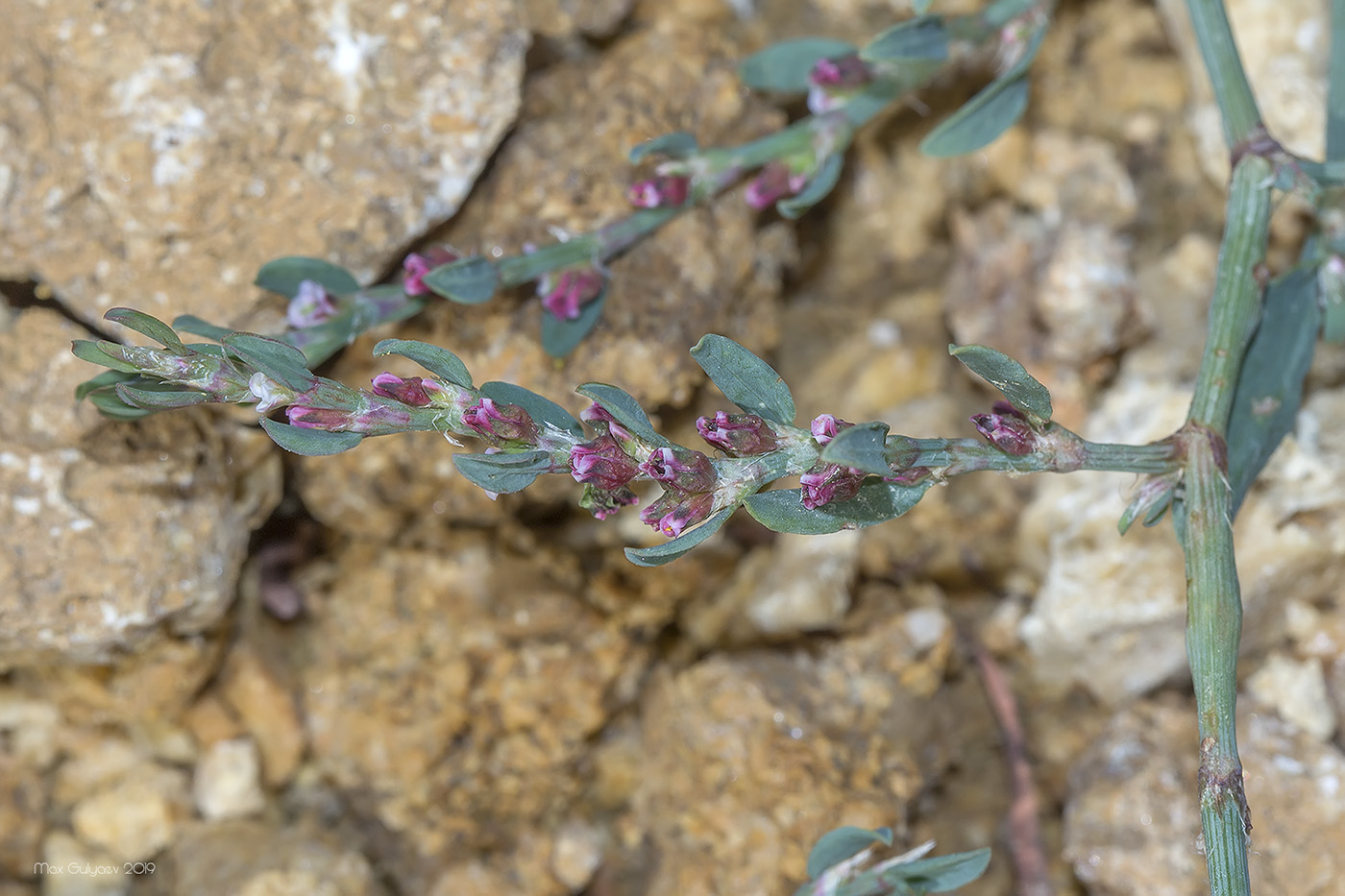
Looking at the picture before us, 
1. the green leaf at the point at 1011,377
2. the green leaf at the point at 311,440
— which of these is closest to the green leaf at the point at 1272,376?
the green leaf at the point at 1011,377

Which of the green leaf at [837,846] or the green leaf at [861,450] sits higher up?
the green leaf at [861,450]

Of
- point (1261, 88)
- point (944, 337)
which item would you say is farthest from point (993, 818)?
point (1261, 88)

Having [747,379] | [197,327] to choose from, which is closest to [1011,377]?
[747,379]

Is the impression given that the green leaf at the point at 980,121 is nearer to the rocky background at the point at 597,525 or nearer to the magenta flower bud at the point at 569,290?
the rocky background at the point at 597,525

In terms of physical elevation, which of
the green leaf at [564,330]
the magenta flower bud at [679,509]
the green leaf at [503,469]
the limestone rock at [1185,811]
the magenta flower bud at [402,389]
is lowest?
the limestone rock at [1185,811]

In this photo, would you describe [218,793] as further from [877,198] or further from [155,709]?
[877,198]

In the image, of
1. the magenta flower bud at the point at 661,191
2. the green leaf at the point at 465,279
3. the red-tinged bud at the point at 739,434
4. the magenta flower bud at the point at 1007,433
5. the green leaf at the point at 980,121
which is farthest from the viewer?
the green leaf at the point at 980,121

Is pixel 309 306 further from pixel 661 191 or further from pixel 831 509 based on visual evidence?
pixel 831 509
